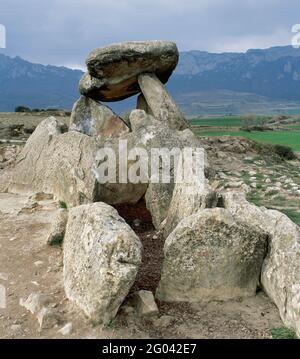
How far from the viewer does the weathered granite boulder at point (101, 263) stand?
6820 mm

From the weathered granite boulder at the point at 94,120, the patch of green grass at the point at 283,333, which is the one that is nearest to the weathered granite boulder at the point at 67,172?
the weathered granite boulder at the point at 94,120

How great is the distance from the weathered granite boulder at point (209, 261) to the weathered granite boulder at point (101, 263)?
37.2 inches

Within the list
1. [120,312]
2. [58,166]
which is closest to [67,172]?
[58,166]

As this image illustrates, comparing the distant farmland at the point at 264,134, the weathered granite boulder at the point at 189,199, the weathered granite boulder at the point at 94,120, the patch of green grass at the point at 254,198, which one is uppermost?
→ the weathered granite boulder at the point at 94,120

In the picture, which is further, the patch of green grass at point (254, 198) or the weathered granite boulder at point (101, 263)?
the patch of green grass at point (254, 198)

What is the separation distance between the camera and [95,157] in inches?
476

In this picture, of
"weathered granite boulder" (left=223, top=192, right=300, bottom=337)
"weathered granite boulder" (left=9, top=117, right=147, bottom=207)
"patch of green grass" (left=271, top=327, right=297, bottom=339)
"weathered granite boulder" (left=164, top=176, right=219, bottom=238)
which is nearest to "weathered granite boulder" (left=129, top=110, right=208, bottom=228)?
"weathered granite boulder" (left=164, top=176, right=219, bottom=238)

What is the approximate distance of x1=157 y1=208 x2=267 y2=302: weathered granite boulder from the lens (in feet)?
25.5

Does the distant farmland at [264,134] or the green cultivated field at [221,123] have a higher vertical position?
the distant farmland at [264,134]

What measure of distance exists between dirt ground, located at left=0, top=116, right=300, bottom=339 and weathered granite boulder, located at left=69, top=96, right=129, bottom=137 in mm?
4861

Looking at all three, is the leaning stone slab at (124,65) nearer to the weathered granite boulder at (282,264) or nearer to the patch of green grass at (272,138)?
the weathered granite boulder at (282,264)

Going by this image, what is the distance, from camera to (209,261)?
7785mm

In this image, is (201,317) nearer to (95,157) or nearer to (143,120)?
(95,157)

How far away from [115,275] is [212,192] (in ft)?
11.4
